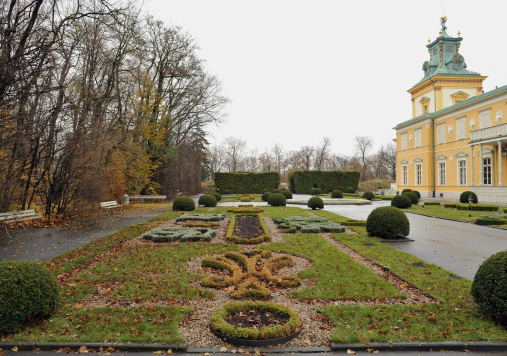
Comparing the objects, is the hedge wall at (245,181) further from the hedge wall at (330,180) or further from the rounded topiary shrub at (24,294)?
the rounded topiary shrub at (24,294)

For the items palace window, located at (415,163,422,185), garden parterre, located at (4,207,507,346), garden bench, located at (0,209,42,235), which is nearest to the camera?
garden parterre, located at (4,207,507,346)

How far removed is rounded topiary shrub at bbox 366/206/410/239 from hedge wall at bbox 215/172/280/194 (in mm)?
33134

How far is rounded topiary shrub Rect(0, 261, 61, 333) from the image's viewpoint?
4023mm

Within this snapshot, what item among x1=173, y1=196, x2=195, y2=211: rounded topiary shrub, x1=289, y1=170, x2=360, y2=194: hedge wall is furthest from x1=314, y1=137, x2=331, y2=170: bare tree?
x1=173, y1=196, x2=195, y2=211: rounded topiary shrub

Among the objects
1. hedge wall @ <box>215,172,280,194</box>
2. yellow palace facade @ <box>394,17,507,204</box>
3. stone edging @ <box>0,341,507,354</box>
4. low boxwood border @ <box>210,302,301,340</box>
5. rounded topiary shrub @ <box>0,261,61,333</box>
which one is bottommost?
stone edging @ <box>0,341,507,354</box>

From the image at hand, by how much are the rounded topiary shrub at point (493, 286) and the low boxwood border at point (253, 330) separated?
2.54m

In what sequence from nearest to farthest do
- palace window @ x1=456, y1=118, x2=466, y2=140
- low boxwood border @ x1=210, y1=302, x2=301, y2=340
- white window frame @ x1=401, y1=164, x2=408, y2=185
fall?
low boxwood border @ x1=210, y1=302, x2=301, y2=340 → palace window @ x1=456, y1=118, x2=466, y2=140 → white window frame @ x1=401, y1=164, x2=408, y2=185

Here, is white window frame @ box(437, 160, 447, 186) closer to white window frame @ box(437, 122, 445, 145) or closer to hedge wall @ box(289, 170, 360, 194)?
white window frame @ box(437, 122, 445, 145)

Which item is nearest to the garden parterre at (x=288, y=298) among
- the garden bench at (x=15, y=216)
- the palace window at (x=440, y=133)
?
the garden bench at (x=15, y=216)

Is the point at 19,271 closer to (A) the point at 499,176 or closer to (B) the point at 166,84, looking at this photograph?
(B) the point at 166,84

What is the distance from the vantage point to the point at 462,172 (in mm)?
31469

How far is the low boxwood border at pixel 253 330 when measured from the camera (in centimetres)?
395

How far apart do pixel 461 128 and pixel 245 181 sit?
25.5 metres

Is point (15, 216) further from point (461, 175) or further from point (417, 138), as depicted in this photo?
point (417, 138)
